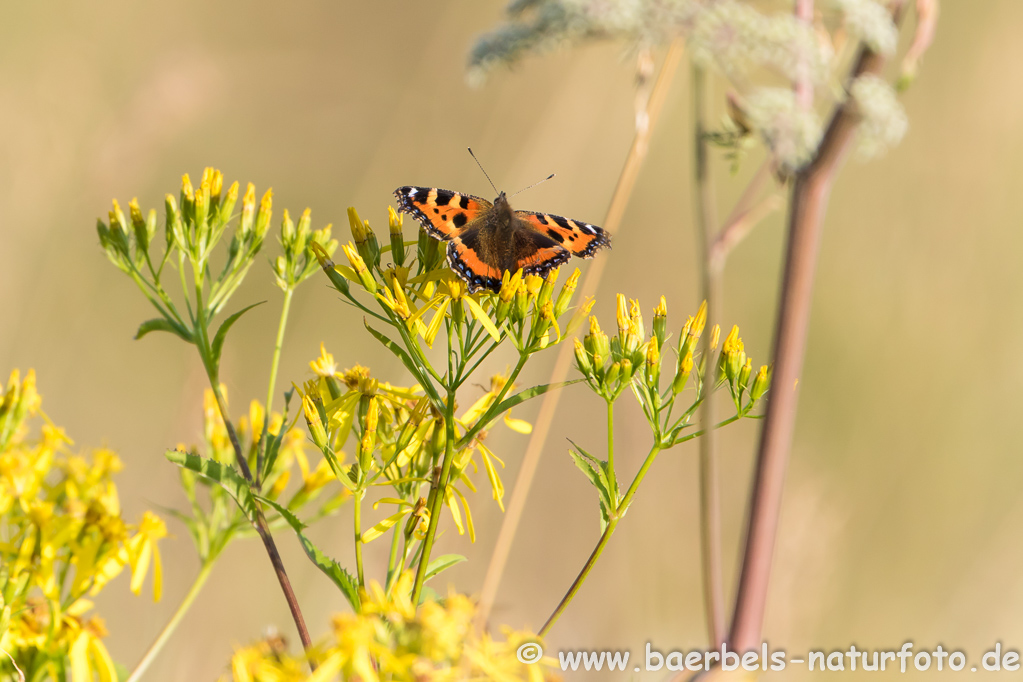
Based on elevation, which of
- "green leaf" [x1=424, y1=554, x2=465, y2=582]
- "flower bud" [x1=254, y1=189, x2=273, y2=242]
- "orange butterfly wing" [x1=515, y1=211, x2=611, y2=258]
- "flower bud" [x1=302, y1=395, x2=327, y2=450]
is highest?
"flower bud" [x1=254, y1=189, x2=273, y2=242]

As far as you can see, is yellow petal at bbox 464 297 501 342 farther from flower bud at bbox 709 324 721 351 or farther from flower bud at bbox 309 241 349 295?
flower bud at bbox 709 324 721 351

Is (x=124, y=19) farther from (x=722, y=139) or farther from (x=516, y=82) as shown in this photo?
(x=722, y=139)

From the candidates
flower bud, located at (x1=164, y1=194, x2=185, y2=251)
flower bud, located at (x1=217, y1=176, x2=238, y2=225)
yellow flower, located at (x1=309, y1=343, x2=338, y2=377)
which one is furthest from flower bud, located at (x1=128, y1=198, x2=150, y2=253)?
yellow flower, located at (x1=309, y1=343, x2=338, y2=377)

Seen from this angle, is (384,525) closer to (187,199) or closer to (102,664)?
(102,664)

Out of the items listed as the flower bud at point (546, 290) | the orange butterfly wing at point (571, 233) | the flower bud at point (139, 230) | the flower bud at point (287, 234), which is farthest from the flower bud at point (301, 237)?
the orange butterfly wing at point (571, 233)

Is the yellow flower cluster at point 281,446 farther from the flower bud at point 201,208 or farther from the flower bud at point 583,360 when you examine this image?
the flower bud at point 583,360

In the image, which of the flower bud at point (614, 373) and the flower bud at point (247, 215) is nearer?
the flower bud at point (614, 373)
